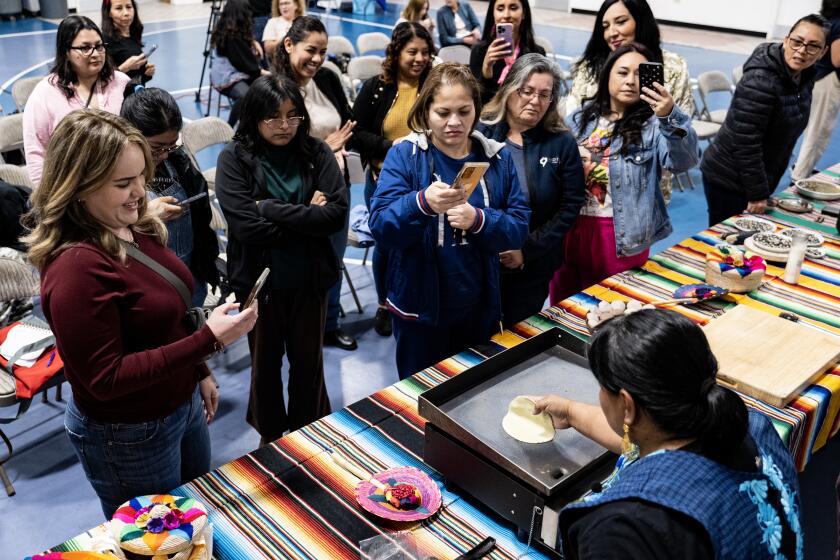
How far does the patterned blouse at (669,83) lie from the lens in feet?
12.4

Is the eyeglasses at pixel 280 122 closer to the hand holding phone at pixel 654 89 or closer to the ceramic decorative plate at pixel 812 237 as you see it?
the hand holding phone at pixel 654 89

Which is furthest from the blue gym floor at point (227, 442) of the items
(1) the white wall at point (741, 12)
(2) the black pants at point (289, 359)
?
(1) the white wall at point (741, 12)

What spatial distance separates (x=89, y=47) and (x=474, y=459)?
2953 millimetres

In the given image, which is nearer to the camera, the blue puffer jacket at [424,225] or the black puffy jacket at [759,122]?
the blue puffer jacket at [424,225]

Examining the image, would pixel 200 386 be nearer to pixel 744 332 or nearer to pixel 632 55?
pixel 744 332

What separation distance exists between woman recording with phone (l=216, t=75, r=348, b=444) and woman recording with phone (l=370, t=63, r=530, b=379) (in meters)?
0.35

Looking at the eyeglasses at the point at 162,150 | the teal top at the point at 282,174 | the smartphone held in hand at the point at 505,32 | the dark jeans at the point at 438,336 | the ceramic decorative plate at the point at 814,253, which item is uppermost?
the smartphone held in hand at the point at 505,32

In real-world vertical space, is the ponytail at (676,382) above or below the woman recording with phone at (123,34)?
below

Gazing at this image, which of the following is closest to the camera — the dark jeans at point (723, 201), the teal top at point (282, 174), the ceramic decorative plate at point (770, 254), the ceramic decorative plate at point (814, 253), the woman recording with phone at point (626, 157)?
the teal top at point (282, 174)

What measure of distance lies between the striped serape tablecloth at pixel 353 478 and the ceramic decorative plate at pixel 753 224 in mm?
809

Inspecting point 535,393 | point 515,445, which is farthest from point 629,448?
point 535,393

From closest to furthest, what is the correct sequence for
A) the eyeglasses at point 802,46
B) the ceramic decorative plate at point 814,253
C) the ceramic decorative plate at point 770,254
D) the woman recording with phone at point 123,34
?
the ceramic decorative plate at point 770,254
the ceramic decorative plate at point 814,253
the eyeglasses at point 802,46
the woman recording with phone at point 123,34

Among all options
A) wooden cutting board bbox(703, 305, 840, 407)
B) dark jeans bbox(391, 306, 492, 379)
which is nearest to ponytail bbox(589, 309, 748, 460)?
wooden cutting board bbox(703, 305, 840, 407)

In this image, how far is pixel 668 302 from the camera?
2.86m
